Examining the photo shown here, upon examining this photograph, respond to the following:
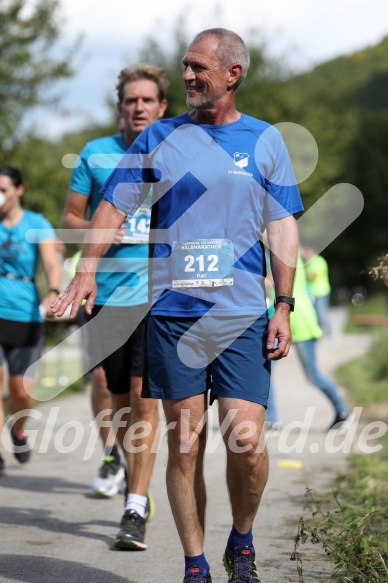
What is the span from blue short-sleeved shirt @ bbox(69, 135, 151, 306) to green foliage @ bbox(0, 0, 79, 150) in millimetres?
14157

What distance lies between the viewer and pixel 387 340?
1738 cm

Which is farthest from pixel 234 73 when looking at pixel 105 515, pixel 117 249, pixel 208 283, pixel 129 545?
pixel 105 515

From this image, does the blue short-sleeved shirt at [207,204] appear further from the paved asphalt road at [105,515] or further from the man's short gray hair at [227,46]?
the paved asphalt road at [105,515]

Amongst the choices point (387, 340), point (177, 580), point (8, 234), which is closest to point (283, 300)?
point (177, 580)

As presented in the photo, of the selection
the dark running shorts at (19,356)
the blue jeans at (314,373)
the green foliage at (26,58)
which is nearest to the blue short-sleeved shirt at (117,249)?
the dark running shorts at (19,356)

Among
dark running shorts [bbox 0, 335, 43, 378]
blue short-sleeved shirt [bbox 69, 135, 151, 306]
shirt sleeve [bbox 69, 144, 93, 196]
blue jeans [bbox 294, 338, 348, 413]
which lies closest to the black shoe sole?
blue short-sleeved shirt [bbox 69, 135, 151, 306]

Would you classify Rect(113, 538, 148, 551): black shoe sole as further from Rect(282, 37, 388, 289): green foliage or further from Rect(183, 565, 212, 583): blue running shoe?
Rect(282, 37, 388, 289): green foliage

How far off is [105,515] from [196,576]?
2.17m

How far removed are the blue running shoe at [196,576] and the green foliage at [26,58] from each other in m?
16.5

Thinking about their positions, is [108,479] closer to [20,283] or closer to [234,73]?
[20,283]

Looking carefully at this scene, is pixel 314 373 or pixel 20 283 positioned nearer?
pixel 20 283

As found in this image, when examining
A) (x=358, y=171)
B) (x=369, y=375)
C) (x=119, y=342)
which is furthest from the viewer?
(x=358, y=171)

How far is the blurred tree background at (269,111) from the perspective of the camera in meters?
20.6

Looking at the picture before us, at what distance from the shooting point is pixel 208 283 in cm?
426
